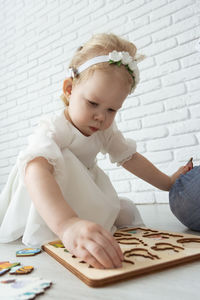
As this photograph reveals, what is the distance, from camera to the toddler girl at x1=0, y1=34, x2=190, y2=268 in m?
0.77

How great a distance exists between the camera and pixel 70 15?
7.24 feet

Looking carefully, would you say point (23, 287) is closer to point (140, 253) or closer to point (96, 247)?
point (96, 247)

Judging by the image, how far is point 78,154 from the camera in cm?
98

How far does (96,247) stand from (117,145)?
61 centimetres

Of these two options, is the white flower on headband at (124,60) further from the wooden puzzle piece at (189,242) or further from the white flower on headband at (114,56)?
the wooden puzzle piece at (189,242)

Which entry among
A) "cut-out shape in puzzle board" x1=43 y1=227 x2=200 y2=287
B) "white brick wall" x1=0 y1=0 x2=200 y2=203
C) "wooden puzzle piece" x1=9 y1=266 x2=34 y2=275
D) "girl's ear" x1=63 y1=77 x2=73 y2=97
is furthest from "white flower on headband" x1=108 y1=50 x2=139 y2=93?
"white brick wall" x1=0 y1=0 x2=200 y2=203

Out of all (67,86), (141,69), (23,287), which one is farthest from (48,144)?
(141,69)

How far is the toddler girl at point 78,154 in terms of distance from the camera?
773mm

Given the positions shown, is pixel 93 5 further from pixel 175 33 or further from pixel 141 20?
pixel 175 33

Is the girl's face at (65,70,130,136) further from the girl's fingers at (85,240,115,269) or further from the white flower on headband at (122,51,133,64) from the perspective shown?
the girl's fingers at (85,240,115,269)

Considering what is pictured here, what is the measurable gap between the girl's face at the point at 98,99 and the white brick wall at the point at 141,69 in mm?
855

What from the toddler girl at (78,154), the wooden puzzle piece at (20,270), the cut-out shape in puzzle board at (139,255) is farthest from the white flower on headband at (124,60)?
the wooden puzzle piece at (20,270)

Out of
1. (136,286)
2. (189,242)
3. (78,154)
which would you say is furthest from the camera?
(78,154)

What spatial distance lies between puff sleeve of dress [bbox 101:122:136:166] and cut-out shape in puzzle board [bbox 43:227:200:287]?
33 centimetres
